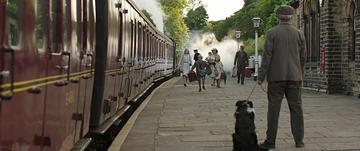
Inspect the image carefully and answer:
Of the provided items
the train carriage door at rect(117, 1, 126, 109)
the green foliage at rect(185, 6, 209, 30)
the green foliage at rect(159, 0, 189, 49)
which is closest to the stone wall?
the train carriage door at rect(117, 1, 126, 109)

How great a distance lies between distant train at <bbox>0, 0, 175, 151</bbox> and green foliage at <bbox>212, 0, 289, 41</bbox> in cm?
3959

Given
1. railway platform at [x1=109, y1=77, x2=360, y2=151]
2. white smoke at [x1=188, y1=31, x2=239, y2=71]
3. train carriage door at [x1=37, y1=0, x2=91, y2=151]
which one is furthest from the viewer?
white smoke at [x1=188, y1=31, x2=239, y2=71]

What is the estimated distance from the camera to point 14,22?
405 centimetres

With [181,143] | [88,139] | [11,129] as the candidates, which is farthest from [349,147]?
[11,129]

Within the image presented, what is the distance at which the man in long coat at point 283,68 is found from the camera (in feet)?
26.9

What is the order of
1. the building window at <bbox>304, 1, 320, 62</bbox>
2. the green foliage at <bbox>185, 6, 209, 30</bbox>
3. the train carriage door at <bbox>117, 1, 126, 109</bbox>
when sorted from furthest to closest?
the green foliage at <bbox>185, 6, 209, 30</bbox> < the building window at <bbox>304, 1, 320, 62</bbox> < the train carriage door at <bbox>117, 1, 126, 109</bbox>

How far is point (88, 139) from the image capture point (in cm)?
798

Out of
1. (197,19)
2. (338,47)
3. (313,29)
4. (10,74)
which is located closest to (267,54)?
(10,74)

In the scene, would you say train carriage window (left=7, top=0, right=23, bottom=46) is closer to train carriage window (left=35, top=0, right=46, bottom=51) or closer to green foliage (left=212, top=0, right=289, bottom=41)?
train carriage window (left=35, top=0, right=46, bottom=51)

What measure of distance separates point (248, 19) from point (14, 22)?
→ 82.0 m

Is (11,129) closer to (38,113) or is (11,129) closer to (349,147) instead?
(38,113)

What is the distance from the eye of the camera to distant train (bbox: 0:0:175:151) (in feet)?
13.0

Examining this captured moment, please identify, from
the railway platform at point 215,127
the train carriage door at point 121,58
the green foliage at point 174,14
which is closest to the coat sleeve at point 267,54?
the railway platform at point 215,127

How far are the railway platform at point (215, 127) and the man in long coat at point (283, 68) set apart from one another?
324 millimetres
